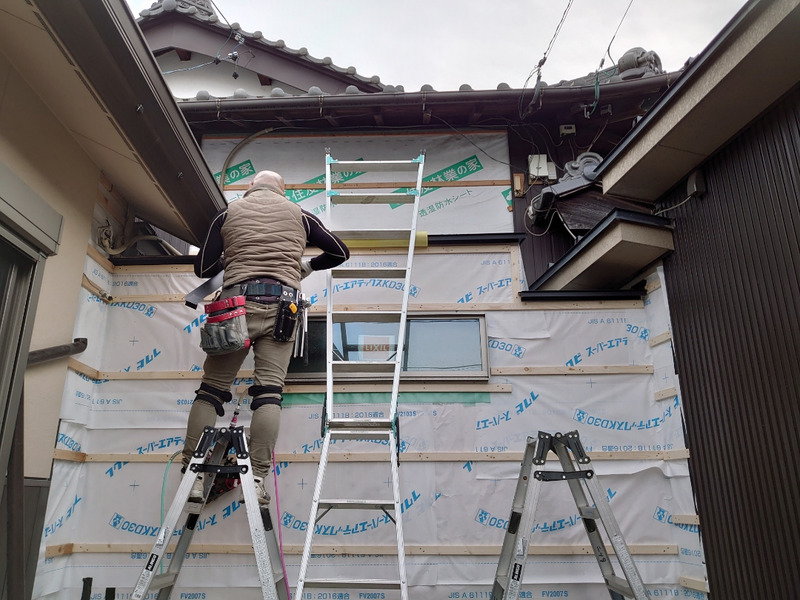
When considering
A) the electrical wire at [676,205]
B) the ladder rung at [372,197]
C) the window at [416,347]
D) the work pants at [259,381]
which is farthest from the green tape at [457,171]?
the work pants at [259,381]

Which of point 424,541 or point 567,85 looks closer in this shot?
point 424,541

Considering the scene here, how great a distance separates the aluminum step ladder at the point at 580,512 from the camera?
8.46 ft

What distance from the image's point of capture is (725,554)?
10.6ft

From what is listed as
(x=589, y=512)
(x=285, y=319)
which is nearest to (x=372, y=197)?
(x=285, y=319)

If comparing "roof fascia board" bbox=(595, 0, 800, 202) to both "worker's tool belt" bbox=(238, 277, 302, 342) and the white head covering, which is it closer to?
the white head covering

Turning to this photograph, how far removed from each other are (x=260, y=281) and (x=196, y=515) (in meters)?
1.17

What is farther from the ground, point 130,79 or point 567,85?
point 567,85

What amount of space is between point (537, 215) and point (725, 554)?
312cm

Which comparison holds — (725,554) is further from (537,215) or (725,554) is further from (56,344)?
(56,344)

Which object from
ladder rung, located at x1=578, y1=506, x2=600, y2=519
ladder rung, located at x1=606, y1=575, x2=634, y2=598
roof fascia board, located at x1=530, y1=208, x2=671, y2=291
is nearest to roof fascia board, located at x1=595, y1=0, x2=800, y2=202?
roof fascia board, located at x1=530, y1=208, x2=671, y2=291

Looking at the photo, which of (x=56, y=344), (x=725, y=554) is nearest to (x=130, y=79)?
(x=56, y=344)

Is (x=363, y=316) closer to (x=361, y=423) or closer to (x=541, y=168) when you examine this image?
(x=361, y=423)

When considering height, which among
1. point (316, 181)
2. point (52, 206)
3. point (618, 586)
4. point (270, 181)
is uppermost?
point (316, 181)

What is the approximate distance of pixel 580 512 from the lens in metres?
2.86
